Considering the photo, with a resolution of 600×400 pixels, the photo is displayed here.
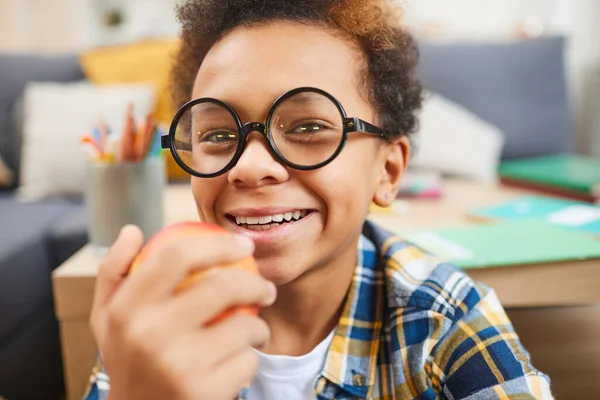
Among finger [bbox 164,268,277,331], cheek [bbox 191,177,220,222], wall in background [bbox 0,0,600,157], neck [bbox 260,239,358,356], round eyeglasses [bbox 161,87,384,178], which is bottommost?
neck [bbox 260,239,358,356]

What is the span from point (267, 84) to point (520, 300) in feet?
1.85

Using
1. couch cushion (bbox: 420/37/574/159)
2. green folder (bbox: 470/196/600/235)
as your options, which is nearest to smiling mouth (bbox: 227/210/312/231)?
green folder (bbox: 470/196/600/235)

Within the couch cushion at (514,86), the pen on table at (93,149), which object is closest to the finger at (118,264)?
the pen on table at (93,149)

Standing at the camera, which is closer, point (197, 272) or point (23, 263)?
point (197, 272)

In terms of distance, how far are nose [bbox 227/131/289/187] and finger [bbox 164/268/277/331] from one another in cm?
19

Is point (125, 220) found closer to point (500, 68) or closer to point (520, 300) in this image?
point (520, 300)

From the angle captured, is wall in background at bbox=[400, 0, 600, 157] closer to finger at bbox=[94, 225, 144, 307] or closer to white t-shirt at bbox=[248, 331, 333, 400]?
white t-shirt at bbox=[248, 331, 333, 400]

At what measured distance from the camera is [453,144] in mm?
1885

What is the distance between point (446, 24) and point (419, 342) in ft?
7.52

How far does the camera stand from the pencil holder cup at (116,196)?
1.01 meters

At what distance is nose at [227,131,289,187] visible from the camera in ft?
1.99

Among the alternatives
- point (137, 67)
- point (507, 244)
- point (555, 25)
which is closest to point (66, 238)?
point (137, 67)

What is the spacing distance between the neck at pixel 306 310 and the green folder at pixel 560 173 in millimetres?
821

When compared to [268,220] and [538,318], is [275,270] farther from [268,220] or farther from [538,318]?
[538,318]
